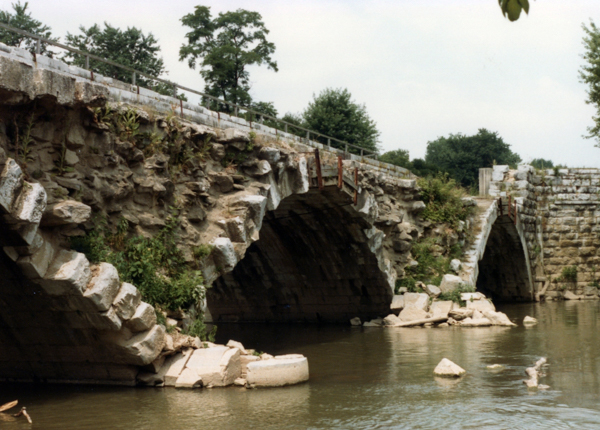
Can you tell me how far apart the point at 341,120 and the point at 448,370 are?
33703 millimetres

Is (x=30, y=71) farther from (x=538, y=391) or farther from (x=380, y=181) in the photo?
(x=380, y=181)

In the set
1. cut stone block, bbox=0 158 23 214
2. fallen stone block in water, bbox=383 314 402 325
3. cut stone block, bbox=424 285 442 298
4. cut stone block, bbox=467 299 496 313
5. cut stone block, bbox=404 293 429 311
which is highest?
cut stone block, bbox=0 158 23 214

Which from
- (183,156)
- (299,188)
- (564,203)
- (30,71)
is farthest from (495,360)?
(564,203)

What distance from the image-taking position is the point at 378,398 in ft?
36.0

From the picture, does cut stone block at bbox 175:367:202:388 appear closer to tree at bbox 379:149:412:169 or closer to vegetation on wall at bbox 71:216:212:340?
vegetation on wall at bbox 71:216:212:340

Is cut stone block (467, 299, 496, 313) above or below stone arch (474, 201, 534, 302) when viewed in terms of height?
below

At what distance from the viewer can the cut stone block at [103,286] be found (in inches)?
409

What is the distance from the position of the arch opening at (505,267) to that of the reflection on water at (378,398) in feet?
49.7

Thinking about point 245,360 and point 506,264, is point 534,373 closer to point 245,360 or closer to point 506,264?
point 245,360

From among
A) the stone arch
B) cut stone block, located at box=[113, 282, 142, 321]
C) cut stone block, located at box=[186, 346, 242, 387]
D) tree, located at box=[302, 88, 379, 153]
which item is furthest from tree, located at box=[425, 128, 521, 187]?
cut stone block, located at box=[113, 282, 142, 321]

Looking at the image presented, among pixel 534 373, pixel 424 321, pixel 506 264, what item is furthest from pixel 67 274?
pixel 506 264

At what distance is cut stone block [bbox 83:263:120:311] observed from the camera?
34.1 feet

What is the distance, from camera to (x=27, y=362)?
1223 cm

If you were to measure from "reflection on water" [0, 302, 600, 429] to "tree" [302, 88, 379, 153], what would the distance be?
96.9 feet
